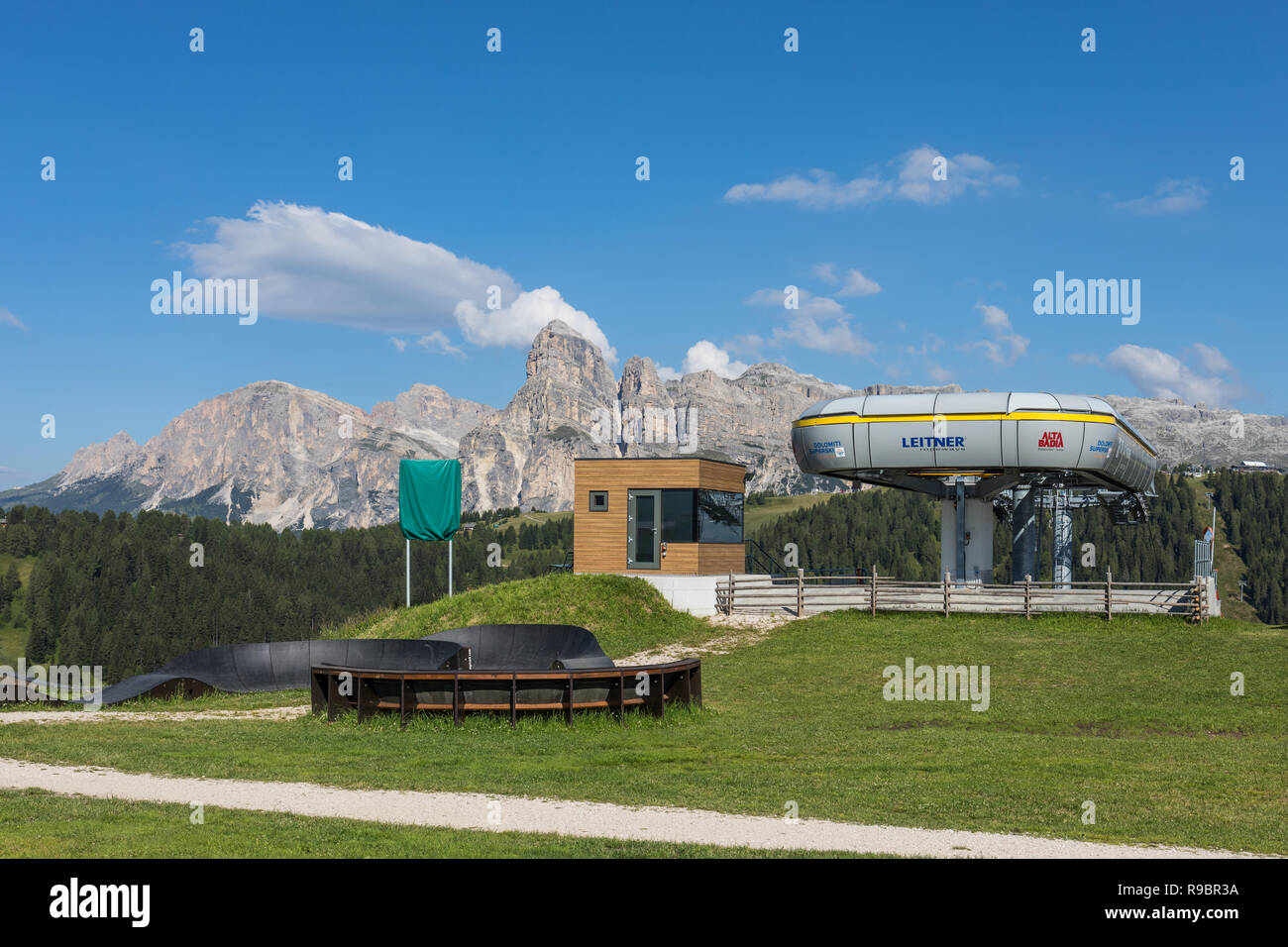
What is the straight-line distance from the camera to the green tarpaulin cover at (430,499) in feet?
127

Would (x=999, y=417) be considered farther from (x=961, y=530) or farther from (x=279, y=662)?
(x=279, y=662)

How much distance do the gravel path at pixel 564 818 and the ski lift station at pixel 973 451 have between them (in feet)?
99.2

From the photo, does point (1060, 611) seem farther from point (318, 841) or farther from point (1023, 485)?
point (318, 841)

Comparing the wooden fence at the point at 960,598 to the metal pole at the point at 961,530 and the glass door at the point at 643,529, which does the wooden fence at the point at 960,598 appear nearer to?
the glass door at the point at 643,529

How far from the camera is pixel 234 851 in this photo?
9078 millimetres

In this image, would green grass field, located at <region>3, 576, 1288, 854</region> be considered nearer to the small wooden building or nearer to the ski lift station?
the small wooden building

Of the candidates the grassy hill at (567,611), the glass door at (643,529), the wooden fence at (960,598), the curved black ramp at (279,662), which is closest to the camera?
the curved black ramp at (279,662)

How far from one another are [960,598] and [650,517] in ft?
36.5

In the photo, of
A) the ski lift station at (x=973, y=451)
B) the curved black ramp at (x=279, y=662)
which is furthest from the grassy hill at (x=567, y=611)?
the ski lift station at (x=973, y=451)

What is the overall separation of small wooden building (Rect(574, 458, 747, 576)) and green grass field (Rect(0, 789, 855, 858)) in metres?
27.9

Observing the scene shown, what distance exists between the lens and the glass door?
38.9 meters

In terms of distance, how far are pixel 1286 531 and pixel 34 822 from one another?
217879 mm

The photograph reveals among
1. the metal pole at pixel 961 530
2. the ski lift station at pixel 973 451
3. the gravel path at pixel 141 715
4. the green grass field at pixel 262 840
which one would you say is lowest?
the gravel path at pixel 141 715

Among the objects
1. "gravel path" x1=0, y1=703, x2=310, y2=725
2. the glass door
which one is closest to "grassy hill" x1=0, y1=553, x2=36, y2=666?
the glass door
